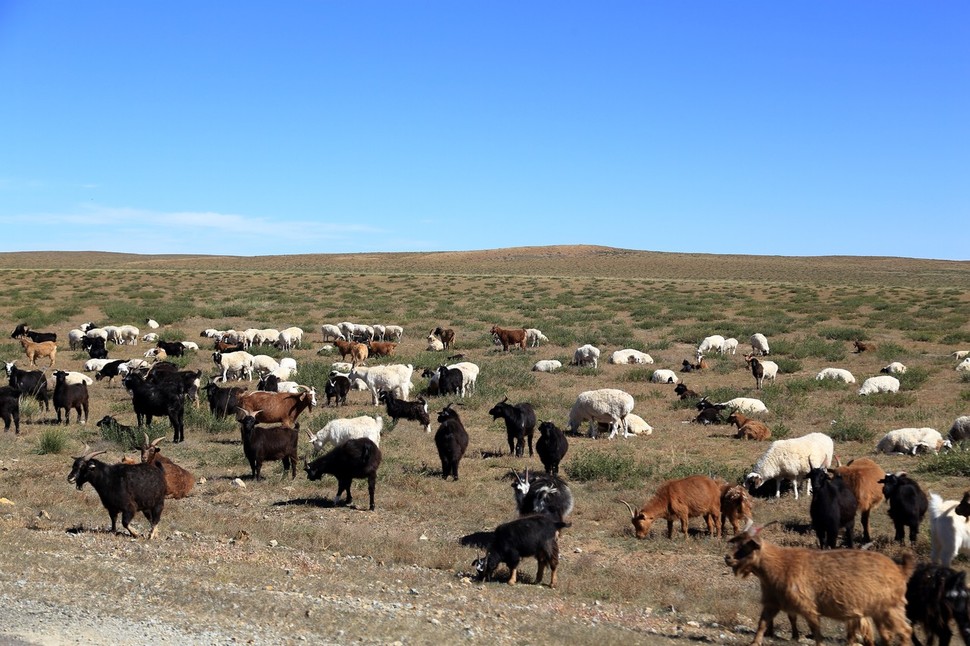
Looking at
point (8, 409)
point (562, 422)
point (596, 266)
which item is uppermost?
point (596, 266)

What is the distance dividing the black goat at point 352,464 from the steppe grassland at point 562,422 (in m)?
0.48

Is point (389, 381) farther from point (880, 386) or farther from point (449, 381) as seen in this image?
point (880, 386)

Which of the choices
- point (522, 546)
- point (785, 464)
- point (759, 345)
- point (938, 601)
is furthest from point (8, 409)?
point (759, 345)

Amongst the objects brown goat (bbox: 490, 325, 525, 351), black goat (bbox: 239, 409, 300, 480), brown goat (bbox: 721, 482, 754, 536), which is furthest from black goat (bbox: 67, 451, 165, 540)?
brown goat (bbox: 490, 325, 525, 351)

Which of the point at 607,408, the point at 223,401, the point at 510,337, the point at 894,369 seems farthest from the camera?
the point at 510,337

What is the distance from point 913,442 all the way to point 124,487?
41.4ft

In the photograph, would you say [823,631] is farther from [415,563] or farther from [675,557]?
[415,563]

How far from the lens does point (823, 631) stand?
785 cm

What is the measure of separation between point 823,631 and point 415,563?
420 centimetres

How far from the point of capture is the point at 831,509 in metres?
9.81

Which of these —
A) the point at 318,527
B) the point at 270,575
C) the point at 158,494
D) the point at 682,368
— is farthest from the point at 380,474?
the point at 682,368

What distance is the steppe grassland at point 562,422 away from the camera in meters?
10.1

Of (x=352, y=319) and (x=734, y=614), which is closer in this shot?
(x=734, y=614)

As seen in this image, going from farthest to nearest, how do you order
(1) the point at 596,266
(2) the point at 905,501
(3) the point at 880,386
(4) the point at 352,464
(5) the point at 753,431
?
1. (1) the point at 596,266
2. (3) the point at 880,386
3. (5) the point at 753,431
4. (4) the point at 352,464
5. (2) the point at 905,501
